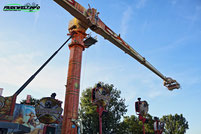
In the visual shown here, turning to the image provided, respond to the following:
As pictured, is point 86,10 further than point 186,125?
No

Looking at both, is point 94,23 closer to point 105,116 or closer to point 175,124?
point 105,116

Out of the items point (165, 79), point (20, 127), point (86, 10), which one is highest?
point (86, 10)

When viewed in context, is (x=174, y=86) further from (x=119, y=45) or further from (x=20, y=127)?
(x=20, y=127)

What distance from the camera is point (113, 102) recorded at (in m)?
33.8

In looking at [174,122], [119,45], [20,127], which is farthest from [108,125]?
[174,122]

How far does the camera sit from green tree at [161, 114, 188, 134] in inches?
1862

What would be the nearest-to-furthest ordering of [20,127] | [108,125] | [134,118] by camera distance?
[20,127] < [108,125] < [134,118]

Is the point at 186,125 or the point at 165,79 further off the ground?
the point at 165,79

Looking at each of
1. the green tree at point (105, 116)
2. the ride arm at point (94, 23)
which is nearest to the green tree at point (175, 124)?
the green tree at point (105, 116)

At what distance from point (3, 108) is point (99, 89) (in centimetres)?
787

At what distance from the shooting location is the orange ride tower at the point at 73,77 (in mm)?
18250

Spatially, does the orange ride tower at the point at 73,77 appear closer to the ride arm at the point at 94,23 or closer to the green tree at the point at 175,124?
the ride arm at the point at 94,23

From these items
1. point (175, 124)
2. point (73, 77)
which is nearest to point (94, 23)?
point (73, 77)

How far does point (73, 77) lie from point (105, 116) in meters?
14.4
